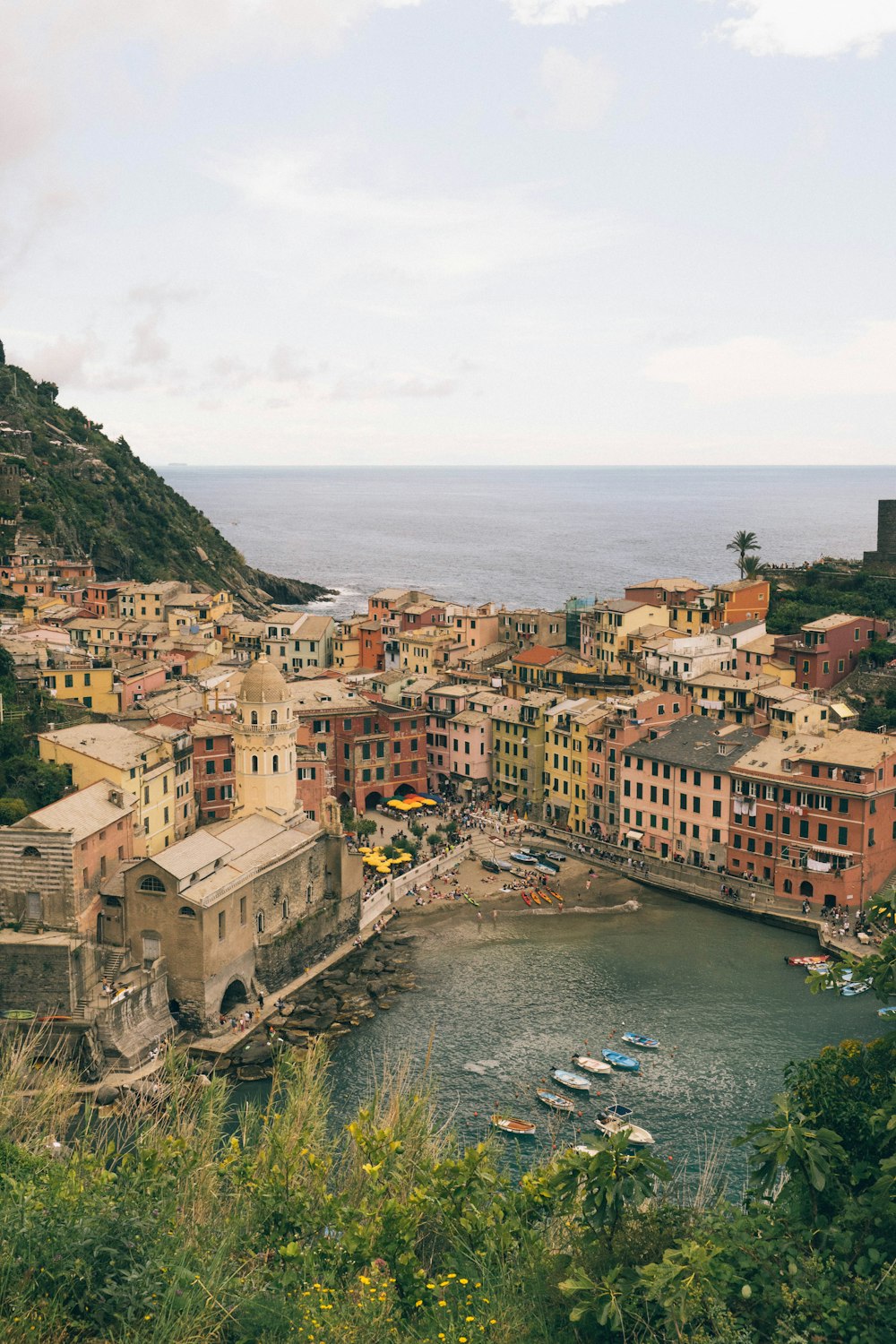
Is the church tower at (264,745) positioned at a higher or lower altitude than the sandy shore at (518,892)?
higher

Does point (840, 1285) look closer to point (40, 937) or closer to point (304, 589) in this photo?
point (40, 937)

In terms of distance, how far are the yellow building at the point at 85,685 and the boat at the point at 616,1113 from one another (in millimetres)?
44985

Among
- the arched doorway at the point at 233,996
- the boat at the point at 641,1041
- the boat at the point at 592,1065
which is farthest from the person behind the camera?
the arched doorway at the point at 233,996

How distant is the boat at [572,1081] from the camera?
4259 cm

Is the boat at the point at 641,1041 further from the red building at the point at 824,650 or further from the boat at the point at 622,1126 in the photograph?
the red building at the point at 824,650

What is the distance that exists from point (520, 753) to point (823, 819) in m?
21.1

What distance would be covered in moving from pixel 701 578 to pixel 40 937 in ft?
478

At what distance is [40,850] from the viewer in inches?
1810

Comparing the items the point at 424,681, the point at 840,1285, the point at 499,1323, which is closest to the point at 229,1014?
the point at 499,1323

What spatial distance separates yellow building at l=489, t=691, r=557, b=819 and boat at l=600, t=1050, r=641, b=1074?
94.0 feet

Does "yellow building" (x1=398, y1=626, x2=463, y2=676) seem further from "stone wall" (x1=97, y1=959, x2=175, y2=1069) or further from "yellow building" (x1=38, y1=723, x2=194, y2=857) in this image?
"stone wall" (x1=97, y1=959, x2=175, y2=1069)

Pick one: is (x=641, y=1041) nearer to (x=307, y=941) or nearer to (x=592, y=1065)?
(x=592, y=1065)

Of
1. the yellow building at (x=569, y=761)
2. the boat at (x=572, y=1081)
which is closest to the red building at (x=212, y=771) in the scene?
the yellow building at (x=569, y=761)

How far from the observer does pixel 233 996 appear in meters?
48.3
